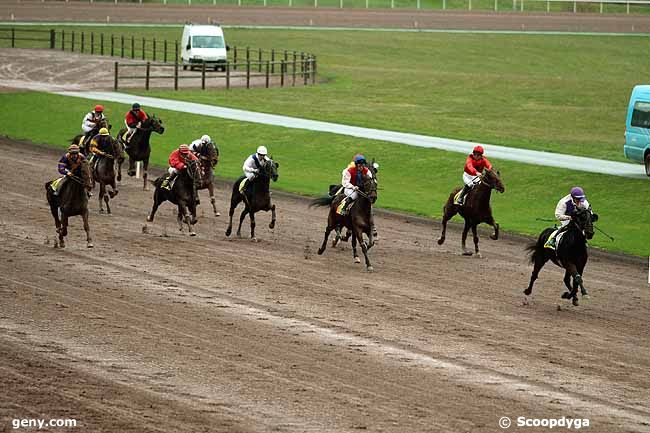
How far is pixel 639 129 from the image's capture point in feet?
Result: 127

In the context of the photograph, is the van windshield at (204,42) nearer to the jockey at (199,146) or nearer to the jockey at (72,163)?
the jockey at (199,146)

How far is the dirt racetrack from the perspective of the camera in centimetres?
1580

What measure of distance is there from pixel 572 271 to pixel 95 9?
240ft

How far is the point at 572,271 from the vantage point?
2170 cm

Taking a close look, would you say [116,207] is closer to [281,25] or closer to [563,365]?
[563,365]

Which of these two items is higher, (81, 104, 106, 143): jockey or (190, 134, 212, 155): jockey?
(81, 104, 106, 143): jockey

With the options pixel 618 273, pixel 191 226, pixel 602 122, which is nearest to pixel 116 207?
pixel 191 226

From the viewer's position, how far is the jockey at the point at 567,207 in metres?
21.5

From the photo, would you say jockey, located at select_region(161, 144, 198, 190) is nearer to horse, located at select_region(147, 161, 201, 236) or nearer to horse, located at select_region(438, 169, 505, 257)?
horse, located at select_region(147, 161, 201, 236)

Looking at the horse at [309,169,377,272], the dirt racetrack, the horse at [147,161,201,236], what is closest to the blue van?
the dirt racetrack

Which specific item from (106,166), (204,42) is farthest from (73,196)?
(204,42)

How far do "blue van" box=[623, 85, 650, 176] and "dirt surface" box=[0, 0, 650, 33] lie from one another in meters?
51.0

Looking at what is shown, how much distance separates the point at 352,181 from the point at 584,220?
546cm

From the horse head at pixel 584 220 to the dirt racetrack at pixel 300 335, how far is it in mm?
1463
